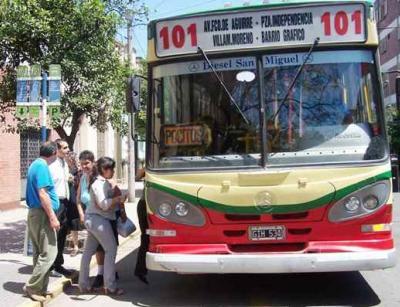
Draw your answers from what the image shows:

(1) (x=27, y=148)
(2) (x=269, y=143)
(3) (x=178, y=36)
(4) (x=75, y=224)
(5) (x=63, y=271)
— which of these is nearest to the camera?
(2) (x=269, y=143)

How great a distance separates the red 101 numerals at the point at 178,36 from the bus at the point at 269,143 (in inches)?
0.5

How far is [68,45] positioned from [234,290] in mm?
5062

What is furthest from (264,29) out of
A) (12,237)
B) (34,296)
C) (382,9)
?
(382,9)

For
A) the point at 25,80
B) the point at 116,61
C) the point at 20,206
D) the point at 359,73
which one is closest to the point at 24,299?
the point at 25,80

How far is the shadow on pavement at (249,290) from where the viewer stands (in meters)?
7.34

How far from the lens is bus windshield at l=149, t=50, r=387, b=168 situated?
6977mm

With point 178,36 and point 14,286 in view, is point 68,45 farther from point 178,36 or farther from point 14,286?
point 14,286

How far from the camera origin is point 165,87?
747 centimetres

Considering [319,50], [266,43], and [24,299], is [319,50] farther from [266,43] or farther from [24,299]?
[24,299]

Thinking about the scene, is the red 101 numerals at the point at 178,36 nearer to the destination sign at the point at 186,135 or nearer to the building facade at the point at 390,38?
the destination sign at the point at 186,135

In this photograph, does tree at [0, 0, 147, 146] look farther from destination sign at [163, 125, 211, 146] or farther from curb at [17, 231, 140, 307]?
destination sign at [163, 125, 211, 146]

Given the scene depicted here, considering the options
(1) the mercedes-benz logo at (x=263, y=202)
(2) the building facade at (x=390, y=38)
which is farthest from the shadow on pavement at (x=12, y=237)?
(2) the building facade at (x=390, y=38)

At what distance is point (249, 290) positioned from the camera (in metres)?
8.01

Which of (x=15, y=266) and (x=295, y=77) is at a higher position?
(x=295, y=77)
